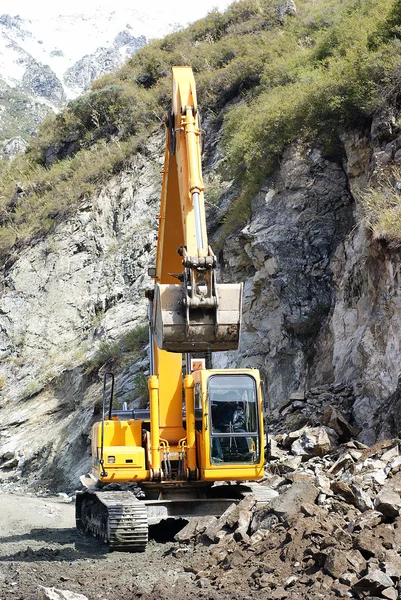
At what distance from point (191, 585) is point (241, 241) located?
44.8ft

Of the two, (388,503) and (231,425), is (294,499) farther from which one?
(231,425)

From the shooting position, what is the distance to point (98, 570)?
342 inches

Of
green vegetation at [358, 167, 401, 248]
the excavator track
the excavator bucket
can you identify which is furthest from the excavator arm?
green vegetation at [358, 167, 401, 248]

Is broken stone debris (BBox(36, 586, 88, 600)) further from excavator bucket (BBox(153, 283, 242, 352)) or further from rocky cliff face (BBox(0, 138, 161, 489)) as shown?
A: rocky cliff face (BBox(0, 138, 161, 489))

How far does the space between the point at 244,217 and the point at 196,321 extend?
40.4 ft

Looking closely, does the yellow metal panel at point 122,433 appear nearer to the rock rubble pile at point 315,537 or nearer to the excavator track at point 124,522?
the excavator track at point 124,522

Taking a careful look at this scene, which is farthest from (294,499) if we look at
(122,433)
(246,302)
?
(246,302)

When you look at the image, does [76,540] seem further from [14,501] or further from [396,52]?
[396,52]

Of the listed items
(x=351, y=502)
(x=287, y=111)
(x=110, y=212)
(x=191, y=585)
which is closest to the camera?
(x=191, y=585)

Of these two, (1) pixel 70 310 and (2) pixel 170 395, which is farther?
(1) pixel 70 310

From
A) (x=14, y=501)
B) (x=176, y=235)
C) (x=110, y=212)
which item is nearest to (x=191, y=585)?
(x=176, y=235)

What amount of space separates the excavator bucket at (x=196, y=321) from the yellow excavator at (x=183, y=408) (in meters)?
0.01

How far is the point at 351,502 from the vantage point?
8.95 m

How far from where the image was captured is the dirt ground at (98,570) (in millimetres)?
7364
